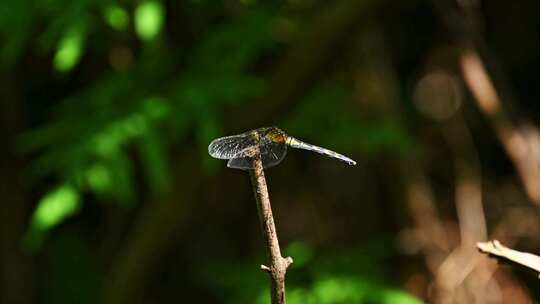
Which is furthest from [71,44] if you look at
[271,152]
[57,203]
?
[271,152]

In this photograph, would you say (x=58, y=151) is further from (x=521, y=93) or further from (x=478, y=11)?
(x=521, y=93)

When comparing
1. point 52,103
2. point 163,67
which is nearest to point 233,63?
point 163,67

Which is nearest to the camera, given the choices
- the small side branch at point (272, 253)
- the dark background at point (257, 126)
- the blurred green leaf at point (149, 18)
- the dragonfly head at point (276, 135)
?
the small side branch at point (272, 253)

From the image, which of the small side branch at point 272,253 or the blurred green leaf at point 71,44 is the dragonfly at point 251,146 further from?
the blurred green leaf at point 71,44

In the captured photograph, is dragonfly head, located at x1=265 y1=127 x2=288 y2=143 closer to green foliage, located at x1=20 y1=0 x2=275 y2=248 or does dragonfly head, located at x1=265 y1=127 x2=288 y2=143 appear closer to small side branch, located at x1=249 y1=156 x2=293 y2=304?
small side branch, located at x1=249 y1=156 x2=293 y2=304

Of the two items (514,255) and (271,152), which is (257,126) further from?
(514,255)

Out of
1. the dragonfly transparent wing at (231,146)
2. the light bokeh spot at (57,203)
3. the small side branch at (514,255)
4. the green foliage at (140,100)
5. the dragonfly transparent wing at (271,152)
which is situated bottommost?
the small side branch at (514,255)

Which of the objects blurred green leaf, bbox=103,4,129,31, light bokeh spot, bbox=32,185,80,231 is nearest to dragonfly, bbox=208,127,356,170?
blurred green leaf, bbox=103,4,129,31

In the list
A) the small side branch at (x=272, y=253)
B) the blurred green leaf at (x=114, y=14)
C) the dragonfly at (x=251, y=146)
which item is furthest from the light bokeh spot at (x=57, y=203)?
the small side branch at (x=272, y=253)
